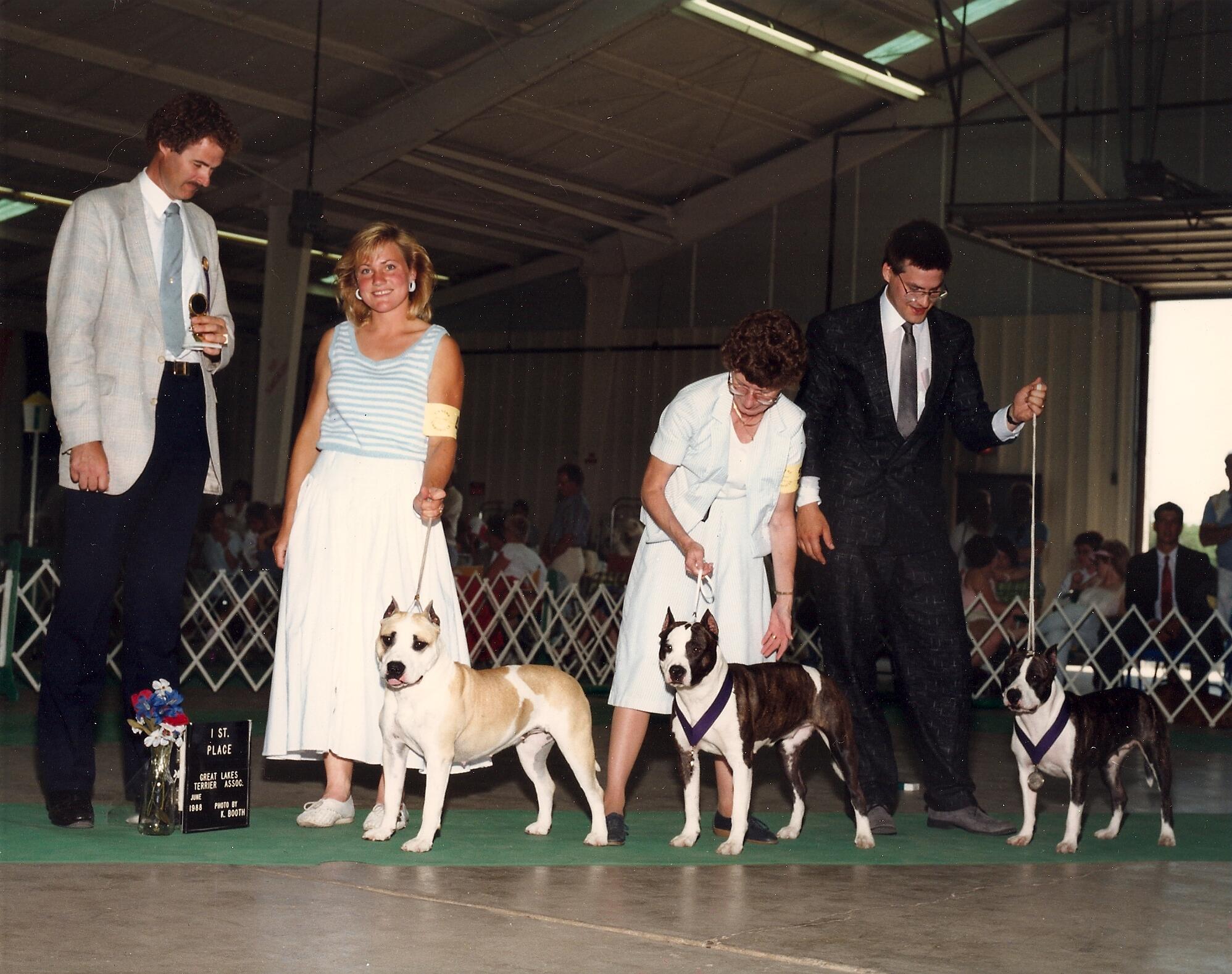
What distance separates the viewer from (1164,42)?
1004 centimetres

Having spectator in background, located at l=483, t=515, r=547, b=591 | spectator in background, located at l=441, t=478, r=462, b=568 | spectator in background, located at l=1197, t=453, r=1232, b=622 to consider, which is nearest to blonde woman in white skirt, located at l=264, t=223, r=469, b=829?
spectator in background, located at l=441, t=478, r=462, b=568

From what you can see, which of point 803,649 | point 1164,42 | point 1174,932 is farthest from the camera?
point 803,649

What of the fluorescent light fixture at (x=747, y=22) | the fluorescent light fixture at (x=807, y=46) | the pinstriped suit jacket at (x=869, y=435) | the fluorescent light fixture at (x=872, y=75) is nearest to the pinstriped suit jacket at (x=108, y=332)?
the pinstriped suit jacket at (x=869, y=435)

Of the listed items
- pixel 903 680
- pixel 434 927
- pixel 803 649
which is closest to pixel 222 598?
pixel 803 649

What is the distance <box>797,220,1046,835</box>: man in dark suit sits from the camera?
171 inches

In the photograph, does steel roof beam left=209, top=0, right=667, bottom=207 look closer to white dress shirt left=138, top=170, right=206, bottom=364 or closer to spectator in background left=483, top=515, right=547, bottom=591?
spectator in background left=483, top=515, right=547, bottom=591

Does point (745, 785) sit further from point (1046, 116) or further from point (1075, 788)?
point (1046, 116)

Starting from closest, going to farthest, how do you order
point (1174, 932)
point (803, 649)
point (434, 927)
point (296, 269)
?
1. point (434, 927)
2. point (1174, 932)
3. point (803, 649)
4. point (296, 269)

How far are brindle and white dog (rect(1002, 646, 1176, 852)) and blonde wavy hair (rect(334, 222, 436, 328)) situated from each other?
2016 millimetres

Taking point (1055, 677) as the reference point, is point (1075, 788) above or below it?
below

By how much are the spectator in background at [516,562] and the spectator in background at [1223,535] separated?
→ 15.0ft

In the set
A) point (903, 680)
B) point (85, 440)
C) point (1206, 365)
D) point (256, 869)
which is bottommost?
point (256, 869)

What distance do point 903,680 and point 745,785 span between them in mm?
881

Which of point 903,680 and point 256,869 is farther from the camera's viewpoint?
point 903,680
